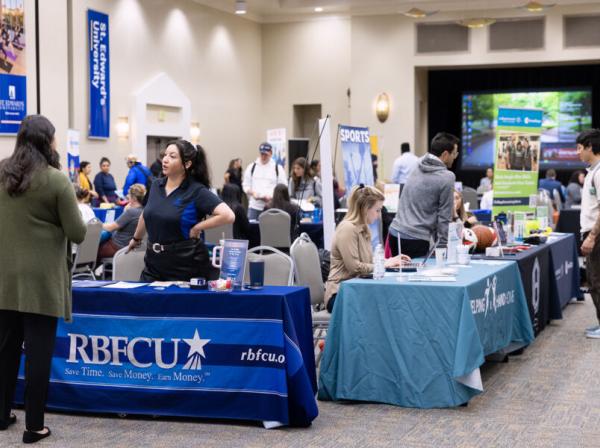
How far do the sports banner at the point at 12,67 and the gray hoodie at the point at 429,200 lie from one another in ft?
26.4

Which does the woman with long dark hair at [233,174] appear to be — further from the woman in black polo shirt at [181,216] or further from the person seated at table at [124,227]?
the woman in black polo shirt at [181,216]

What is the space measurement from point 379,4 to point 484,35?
7.07 feet

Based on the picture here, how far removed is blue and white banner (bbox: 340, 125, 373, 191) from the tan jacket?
1839 millimetres

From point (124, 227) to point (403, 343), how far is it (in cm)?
446

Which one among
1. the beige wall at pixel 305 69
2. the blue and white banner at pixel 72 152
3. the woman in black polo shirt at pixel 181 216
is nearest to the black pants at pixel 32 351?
the woman in black polo shirt at pixel 181 216

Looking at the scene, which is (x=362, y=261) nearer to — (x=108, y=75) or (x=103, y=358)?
(x=103, y=358)

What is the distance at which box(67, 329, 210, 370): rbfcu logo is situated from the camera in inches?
174

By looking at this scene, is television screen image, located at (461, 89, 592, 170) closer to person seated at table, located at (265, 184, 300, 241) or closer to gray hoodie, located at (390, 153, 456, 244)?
person seated at table, located at (265, 184, 300, 241)

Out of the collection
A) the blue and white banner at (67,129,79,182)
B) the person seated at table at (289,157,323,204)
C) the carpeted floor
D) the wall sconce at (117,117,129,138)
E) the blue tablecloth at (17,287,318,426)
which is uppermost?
the wall sconce at (117,117,129,138)

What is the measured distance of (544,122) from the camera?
65.4 feet

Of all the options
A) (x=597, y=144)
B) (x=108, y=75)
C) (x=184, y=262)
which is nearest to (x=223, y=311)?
(x=184, y=262)

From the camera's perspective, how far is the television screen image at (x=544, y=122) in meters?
20.0

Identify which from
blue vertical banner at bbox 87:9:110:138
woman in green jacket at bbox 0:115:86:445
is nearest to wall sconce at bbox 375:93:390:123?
blue vertical banner at bbox 87:9:110:138

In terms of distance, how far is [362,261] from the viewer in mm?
5340
